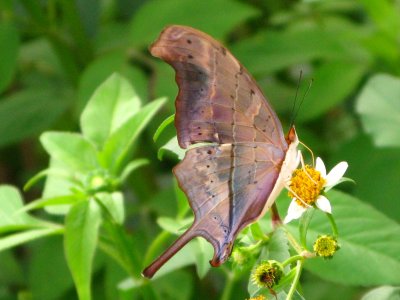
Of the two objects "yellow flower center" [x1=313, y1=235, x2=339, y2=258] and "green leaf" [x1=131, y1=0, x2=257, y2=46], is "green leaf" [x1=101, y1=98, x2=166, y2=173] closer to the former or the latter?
"yellow flower center" [x1=313, y1=235, x2=339, y2=258]

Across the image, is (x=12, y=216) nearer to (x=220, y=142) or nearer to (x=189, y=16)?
(x=220, y=142)

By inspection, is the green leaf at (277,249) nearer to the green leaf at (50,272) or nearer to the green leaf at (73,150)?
the green leaf at (73,150)

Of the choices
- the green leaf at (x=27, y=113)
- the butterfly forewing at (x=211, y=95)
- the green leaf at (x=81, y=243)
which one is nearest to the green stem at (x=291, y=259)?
the butterfly forewing at (x=211, y=95)

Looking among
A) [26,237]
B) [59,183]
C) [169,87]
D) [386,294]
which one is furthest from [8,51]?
[386,294]

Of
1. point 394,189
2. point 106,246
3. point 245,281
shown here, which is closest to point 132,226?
point 245,281

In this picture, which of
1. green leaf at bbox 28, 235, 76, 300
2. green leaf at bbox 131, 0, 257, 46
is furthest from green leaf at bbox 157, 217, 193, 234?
green leaf at bbox 131, 0, 257, 46
